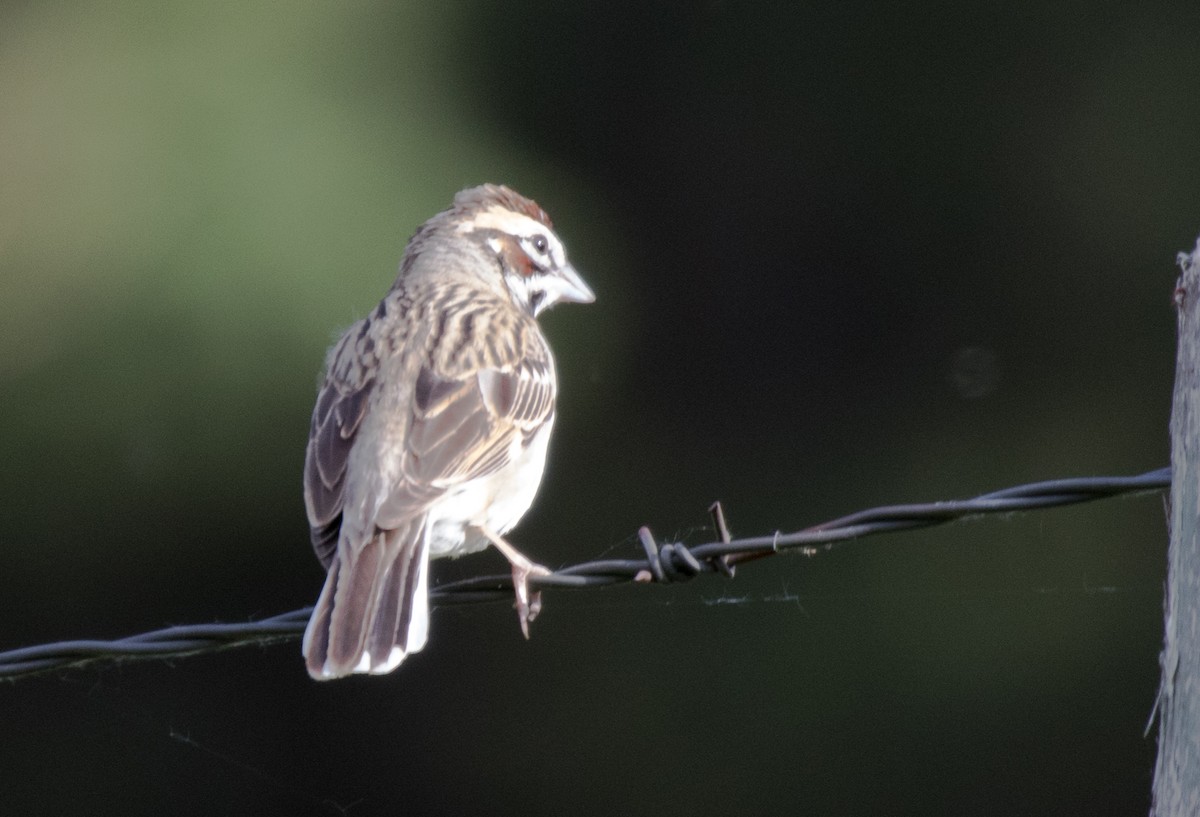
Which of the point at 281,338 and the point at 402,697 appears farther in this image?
the point at 402,697

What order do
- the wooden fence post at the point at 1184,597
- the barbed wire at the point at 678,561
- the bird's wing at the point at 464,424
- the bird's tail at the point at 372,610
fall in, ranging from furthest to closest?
the bird's wing at the point at 464,424 < the bird's tail at the point at 372,610 < the barbed wire at the point at 678,561 < the wooden fence post at the point at 1184,597

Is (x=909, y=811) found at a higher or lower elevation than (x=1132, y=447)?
lower

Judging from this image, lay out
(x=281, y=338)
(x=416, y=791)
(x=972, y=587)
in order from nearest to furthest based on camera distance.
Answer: (x=281, y=338) < (x=972, y=587) < (x=416, y=791)

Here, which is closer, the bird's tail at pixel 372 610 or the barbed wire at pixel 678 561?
the barbed wire at pixel 678 561

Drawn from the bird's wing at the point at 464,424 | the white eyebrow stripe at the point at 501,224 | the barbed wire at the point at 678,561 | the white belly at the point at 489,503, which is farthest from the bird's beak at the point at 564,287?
the barbed wire at the point at 678,561

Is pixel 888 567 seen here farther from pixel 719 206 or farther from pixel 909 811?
pixel 719 206

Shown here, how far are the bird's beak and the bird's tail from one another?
57.8 inches

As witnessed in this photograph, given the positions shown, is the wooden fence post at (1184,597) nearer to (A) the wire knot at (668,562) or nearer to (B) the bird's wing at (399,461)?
(A) the wire knot at (668,562)

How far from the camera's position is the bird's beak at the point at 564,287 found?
5.43m

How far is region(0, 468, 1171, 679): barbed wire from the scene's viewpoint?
10.4ft

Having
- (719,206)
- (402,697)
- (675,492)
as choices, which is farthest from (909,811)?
(719,206)

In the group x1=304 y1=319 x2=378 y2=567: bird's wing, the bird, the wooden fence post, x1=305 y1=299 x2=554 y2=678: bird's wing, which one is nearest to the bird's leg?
the bird

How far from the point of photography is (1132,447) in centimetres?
873

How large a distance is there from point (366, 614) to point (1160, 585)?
514 centimetres
